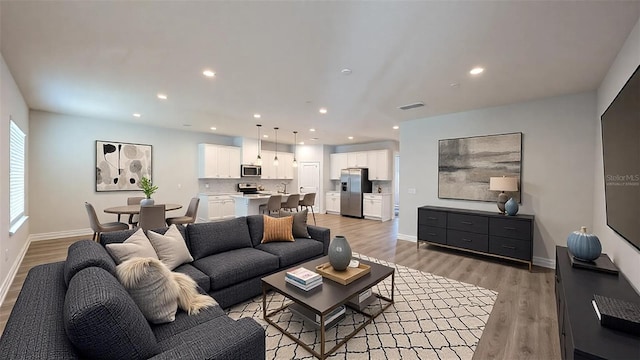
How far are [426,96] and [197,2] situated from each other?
10.2 ft

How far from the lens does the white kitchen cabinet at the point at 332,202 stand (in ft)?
30.2

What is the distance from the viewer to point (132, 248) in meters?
2.11

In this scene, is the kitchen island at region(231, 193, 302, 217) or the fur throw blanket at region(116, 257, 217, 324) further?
the kitchen island at region(231, 193, 302, 217)

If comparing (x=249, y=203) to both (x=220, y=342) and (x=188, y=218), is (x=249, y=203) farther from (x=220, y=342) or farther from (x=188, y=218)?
(x=220, y=342)

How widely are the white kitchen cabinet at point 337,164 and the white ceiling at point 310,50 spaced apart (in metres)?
4.78

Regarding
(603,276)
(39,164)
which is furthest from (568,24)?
(39,164)

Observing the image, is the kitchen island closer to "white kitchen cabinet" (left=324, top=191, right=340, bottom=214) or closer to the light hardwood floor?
the light hardwood floor

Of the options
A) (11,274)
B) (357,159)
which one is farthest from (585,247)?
(357,159)

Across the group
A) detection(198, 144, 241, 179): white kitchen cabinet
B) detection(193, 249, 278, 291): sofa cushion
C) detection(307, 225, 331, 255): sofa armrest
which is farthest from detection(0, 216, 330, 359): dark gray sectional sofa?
detection(198, 144, 241, 179): white kitchen cabinet

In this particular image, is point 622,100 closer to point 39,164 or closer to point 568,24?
point 568,24

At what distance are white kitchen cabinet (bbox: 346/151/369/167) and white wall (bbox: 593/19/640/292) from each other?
18.1 feet

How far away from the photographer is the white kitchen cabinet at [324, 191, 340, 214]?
9.20 m

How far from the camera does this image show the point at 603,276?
7.06ft

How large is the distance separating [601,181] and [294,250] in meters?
3.78
